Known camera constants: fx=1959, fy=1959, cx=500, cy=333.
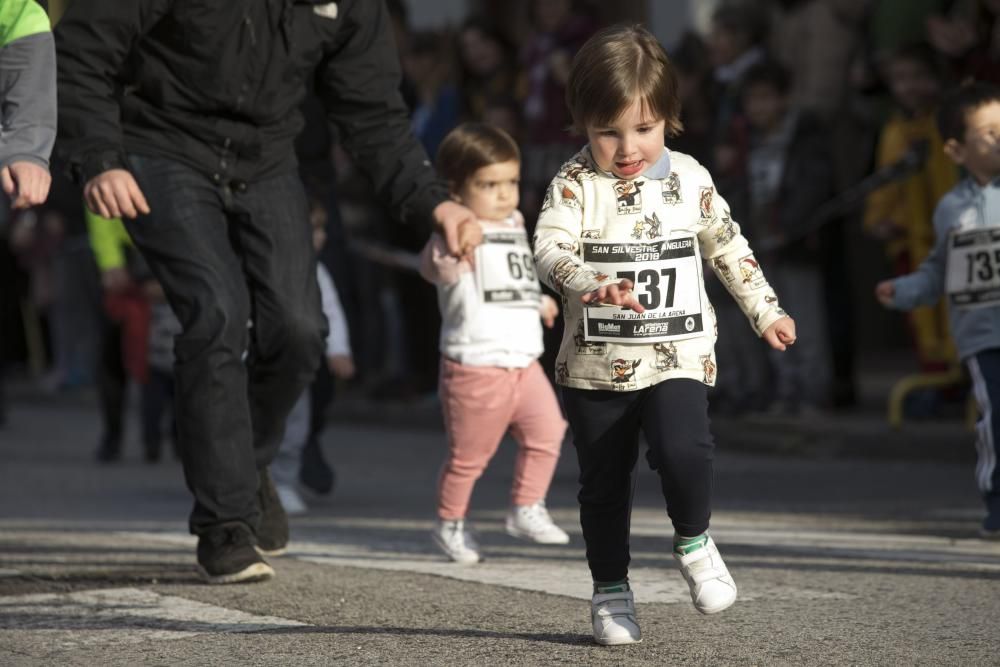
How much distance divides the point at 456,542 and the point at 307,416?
2124 mm

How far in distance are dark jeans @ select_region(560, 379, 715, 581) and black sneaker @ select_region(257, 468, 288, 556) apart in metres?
1.61

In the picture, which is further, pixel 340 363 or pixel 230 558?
pixel 340 363

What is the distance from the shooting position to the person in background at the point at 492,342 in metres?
6.21

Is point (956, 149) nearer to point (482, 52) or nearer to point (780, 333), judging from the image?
point (780, 333)

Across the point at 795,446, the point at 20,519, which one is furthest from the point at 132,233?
the point at 795,446

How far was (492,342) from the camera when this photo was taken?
246 inches

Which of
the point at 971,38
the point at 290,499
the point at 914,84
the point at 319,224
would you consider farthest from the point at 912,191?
the point at 290,499

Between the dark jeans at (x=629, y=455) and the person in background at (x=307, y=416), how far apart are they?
Result: 315 cm

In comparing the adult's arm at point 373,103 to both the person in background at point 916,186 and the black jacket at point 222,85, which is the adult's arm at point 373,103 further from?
the person in background at point 916,186

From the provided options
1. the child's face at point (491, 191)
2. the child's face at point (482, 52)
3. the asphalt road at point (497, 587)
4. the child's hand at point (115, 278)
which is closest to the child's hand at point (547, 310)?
the child's face at point (491, 191)

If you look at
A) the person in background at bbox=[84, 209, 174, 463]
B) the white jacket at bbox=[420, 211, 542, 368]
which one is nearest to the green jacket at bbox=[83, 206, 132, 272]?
the person in background at bbox=[84, 209, 174, 463]

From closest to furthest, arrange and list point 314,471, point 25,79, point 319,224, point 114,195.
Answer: point 25,79 < point 114,195 < point 319,224 < point 314,471

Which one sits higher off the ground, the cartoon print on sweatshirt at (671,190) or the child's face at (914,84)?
the child's face at (914,84)

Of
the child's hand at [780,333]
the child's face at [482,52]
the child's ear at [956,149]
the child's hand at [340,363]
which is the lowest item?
the child's hand at [340,363]
